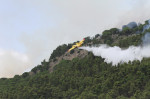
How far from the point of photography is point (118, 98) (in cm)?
5100

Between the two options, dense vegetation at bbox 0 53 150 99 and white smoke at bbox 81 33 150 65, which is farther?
white smoke at bbox 81 33 150 65

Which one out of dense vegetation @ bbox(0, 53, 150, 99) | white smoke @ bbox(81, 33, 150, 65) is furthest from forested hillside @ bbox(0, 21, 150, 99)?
white smoke @ bbox(81, 33, 150, 65)

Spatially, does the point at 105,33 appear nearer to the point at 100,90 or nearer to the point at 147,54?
the point at 147,54

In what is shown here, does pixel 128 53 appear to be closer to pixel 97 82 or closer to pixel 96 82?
pixel 97 82

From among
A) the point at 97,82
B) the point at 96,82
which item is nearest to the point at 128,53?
the point at 97,82

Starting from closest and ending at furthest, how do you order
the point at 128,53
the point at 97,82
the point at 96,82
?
the point at 96,82 → the point at 97,82 → the point at 128,53

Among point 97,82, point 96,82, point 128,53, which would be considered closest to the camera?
point 96,82

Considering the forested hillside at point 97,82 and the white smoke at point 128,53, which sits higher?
the white smoke at point 128,53

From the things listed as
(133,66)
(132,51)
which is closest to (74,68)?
(132,51)

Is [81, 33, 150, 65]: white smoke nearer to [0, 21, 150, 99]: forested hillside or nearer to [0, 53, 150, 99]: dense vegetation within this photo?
[0, 21, 150, 99]: forested hillside

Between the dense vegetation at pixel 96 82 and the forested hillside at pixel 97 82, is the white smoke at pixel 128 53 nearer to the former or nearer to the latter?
the forested hillside at pixel 97 82

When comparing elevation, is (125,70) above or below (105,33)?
below

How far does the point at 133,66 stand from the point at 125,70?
9.08 ft

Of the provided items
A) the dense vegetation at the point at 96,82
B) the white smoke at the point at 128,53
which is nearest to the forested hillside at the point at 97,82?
the dense vegetation at the point at 96,82
